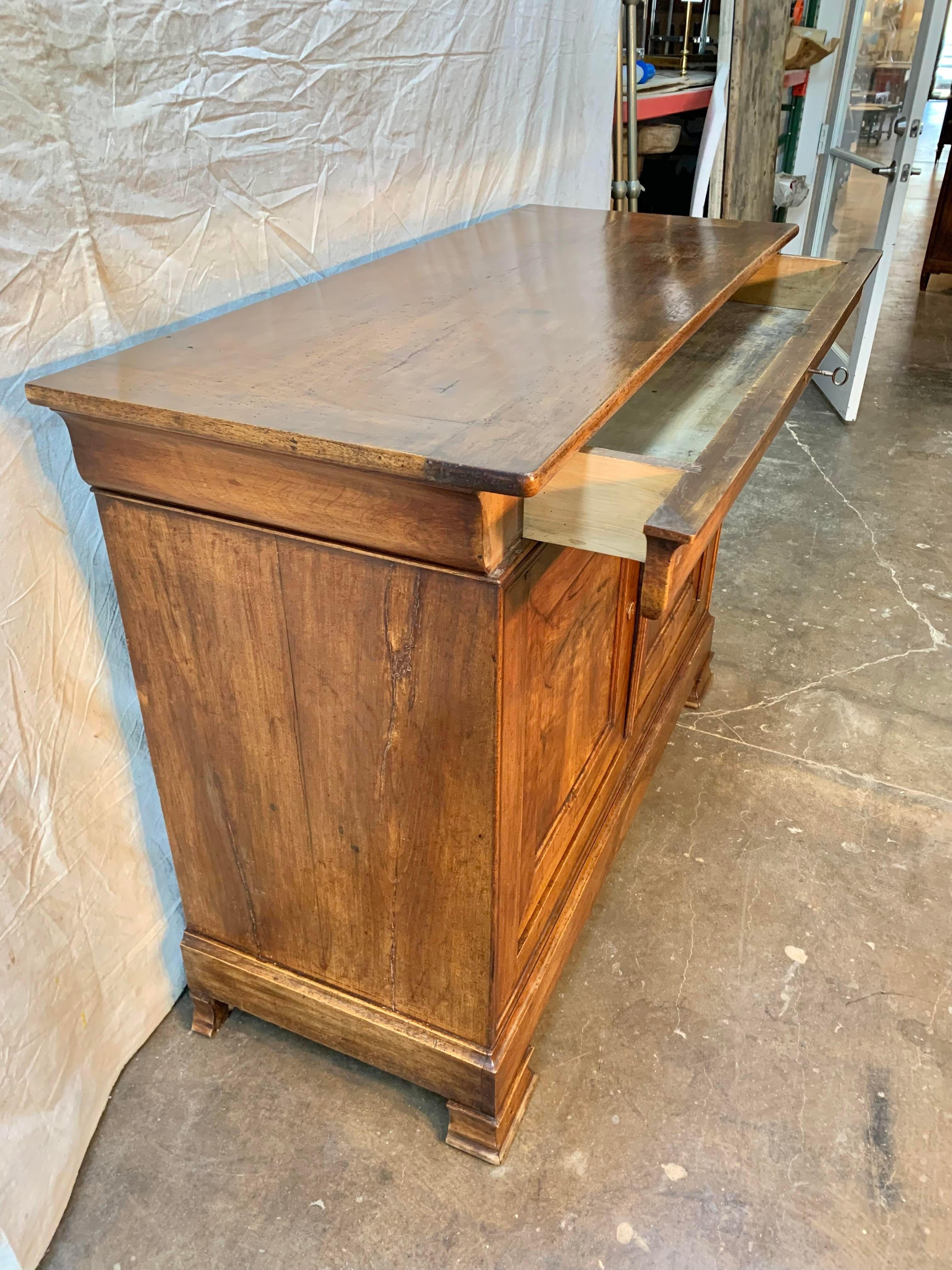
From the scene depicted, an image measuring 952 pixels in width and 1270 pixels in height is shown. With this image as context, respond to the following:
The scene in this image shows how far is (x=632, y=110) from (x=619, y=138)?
0.07 m

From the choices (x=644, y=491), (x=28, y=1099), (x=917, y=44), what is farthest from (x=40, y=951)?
(x=917, y=44)

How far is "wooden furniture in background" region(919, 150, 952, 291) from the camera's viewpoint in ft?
15.3

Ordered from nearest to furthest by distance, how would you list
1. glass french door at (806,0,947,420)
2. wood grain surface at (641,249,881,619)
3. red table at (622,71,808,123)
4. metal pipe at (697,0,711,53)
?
wood grain surface at (641,249,881,619)
red table at (622,71,808,123)
glass french door at (806,0,947,420)
metal pipe at (697,0,711,53)

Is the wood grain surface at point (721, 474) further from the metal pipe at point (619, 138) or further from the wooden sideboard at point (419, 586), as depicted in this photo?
the metal pipe at point (619, 138)

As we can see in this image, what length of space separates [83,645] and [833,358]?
3.30 meters

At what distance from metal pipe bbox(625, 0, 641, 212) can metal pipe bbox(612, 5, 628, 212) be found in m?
→ 0.02

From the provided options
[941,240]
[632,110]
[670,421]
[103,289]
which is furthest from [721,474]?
[941,240]

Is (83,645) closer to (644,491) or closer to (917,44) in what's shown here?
(644,491)

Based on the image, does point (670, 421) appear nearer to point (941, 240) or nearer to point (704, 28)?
point (704, 28)

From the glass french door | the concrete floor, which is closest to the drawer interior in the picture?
the concrete floor

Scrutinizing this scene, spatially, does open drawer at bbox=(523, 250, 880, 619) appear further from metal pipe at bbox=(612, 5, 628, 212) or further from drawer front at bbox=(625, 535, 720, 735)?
metal pipe at bbox=(612, 5, 628, 212)

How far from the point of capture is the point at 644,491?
31.3 inches

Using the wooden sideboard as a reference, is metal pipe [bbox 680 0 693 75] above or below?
above

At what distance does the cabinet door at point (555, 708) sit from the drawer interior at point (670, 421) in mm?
69
